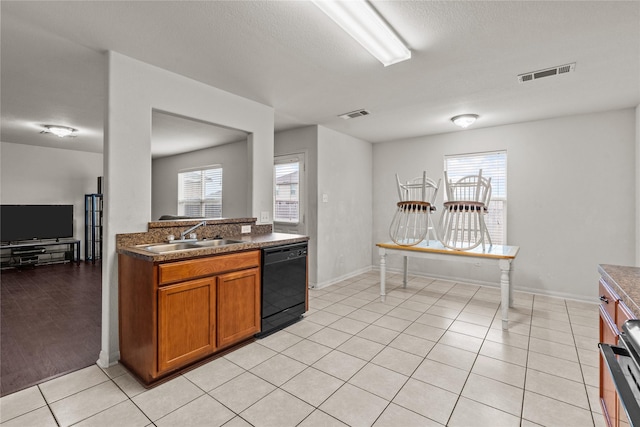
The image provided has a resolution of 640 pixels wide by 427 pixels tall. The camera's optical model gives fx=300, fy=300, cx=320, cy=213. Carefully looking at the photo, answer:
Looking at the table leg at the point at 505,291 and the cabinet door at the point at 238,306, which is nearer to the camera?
the cabinet door at the point at 238,306

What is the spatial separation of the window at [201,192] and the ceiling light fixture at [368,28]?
470 cm

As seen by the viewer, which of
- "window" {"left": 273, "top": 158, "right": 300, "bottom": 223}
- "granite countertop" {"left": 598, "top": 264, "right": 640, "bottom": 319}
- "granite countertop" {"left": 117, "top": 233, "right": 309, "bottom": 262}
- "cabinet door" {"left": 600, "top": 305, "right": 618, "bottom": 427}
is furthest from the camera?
"window" {"left": 273, "top": 158, "right": 300, "bottom": 223}

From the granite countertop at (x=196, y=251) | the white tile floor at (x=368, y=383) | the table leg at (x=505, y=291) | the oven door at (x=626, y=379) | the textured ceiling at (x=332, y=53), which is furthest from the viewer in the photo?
the table leg at (x=505, y=291)

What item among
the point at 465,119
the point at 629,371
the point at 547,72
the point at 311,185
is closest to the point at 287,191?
the point at 311,185

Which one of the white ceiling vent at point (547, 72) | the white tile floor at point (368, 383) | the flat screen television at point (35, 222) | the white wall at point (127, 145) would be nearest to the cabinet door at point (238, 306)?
the white tile floor at point (368, 383)

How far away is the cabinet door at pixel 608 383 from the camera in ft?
4.52

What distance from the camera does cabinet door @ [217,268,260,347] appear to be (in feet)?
8.09

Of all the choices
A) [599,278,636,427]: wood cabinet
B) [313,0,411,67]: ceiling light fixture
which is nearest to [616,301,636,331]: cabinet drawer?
[599,278,636,427]: wood cabinet

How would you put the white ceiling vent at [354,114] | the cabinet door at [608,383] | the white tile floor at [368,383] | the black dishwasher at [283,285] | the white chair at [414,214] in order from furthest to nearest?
the white ceiling vent at [354,114]
the white chair at [414,214]
the black dishwasher at [283,285]
the white tile floor at [368,383]
the cabinet door at [608,383]

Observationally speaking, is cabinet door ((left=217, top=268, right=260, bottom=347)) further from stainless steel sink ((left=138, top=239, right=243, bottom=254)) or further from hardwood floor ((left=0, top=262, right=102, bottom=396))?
hardwood floor ((left=0, top=262, right=102, bottom=396))

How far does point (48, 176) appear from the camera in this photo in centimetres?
639

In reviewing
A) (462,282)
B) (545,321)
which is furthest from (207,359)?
(462,282)

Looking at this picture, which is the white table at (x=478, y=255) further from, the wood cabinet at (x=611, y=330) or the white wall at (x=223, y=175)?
the white wall at (x=223, y=175)

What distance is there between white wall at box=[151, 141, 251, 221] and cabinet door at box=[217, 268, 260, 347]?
227 centimetres
